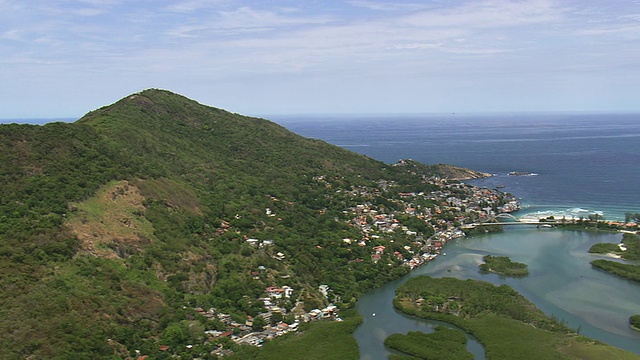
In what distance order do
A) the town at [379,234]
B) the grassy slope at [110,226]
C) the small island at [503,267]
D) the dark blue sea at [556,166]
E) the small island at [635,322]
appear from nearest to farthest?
the grassy slope at [110,226], the town at [379,234], the small island at [635,322], the small island at [503,267], the dark blue sea at [556,166]

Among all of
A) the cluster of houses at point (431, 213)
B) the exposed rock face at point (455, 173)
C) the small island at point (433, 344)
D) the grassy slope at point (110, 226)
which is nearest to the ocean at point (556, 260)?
the small island at point (433, 344)

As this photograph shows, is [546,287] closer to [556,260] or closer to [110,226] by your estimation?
[556,260]

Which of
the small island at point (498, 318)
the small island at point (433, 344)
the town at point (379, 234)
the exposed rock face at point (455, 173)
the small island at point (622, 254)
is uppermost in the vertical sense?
the exposed rock face at point (455, 173)

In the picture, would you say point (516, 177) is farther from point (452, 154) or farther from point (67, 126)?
point (67, 126)

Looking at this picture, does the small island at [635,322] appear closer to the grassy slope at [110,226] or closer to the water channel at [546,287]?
the water channel at [546,287]

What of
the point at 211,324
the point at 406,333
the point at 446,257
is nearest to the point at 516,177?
the point at 446,257

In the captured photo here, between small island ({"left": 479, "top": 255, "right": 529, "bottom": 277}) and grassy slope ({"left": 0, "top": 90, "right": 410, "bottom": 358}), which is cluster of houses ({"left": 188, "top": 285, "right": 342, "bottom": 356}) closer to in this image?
grassy slope ({"left": 0, "top": 90, "right": 410, "bottom": 358})

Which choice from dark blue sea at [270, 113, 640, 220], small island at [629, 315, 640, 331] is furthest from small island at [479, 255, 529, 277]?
dark blue sea at [270, 113, 640, 220]

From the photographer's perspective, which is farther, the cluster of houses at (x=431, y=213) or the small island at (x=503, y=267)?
the cluster of houses at (x=431, y=213)
